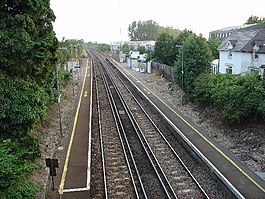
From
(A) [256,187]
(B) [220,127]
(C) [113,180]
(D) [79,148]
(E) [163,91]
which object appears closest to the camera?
(A) [256,187]

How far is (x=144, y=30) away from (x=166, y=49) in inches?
4431

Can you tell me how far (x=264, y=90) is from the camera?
16.9 m

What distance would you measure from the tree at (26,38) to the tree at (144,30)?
143608 mm

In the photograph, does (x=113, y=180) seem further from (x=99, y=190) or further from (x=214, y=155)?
(x=214, y=155)

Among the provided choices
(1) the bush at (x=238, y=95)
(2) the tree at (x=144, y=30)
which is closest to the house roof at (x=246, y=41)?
(1) the bush at (x=238, y=95)

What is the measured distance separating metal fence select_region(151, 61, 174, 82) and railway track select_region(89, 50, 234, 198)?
42.0 feet

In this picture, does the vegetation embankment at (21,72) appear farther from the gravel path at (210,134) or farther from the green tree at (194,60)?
the green tree at (194,60)

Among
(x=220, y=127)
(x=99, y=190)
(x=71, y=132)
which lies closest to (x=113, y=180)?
(x=99, y=190)

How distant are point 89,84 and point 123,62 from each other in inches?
1583

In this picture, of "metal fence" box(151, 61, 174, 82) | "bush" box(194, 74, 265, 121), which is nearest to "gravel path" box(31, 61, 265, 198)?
"bush" box(194, 74, 265, 121)

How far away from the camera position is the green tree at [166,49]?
46.8 meters

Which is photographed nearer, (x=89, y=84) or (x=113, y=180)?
(x=113, y=180)

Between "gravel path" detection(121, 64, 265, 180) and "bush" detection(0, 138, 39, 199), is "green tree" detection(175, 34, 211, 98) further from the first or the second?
"bush" detection(0, 138, 39, 199)

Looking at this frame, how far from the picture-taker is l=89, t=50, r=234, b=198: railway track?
513 inches
